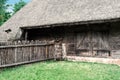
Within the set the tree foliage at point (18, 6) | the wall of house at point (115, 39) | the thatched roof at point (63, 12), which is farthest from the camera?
the tree foliage at point (18, 6)

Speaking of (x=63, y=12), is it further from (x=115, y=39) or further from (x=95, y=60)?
(x=115, y=39)

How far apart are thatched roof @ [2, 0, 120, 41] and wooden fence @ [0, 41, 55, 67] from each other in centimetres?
189

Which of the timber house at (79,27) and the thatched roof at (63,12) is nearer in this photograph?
the timber house at (79,27)

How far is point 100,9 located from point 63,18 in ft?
8.06

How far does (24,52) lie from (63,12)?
15.5 ft

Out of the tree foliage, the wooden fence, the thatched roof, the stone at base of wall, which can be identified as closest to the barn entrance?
the stone at base of wall

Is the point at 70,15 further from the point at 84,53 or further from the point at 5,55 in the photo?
the point at 5,55

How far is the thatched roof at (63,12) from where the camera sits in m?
13.9

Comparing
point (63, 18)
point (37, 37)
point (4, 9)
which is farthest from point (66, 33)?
point (4, 9)

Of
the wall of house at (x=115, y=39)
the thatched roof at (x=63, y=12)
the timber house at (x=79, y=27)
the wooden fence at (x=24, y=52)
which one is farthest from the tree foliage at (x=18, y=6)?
the wall of house at (x=115, y=39)

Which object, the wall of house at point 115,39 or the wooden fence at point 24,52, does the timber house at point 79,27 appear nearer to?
the wall of house at point 115,39

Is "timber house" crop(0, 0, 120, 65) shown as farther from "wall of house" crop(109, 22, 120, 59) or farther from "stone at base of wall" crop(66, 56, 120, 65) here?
"stone at base of wall" crop(66, 56, 120, 65)

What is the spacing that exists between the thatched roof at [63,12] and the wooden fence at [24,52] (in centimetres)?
189

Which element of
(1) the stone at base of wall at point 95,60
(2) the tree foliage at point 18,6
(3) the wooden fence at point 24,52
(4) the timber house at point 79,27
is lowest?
(1) the stone at base of wall at point 95,60
